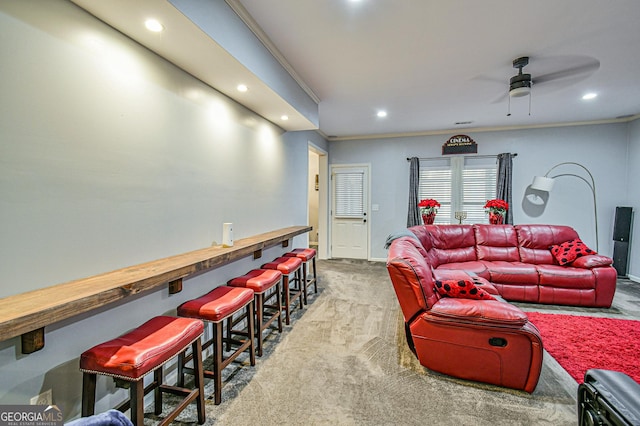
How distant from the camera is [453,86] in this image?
354 cm

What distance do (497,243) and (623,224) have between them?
241 cm

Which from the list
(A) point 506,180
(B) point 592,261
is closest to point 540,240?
(B) point 592,261

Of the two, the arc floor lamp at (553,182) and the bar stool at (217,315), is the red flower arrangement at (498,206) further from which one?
the bar stool at (217,315)

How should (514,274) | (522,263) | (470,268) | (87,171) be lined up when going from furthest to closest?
(522,263)
(470,268)
(514,274)
(87,171)

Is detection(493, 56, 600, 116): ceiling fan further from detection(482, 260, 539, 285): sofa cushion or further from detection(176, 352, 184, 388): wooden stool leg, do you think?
detection(176, 352, 184, 388): wooden stool leg

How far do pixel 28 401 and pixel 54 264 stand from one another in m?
0.60

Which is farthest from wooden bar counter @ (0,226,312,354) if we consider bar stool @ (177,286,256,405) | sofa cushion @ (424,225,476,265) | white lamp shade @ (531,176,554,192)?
white lamp shade @ (531,176,554,192)

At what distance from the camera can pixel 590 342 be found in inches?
110

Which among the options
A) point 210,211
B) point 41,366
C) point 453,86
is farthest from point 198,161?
point 453,86

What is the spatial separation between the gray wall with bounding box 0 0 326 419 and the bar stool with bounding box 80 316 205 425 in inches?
6.1

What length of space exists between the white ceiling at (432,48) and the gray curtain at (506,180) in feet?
4.14

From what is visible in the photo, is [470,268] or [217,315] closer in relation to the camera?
[217,315]

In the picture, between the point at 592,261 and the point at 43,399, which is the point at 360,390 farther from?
the point at 592,261

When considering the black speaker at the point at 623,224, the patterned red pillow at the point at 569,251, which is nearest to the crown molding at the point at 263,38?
the patterned red pillow at the point at 569,251
